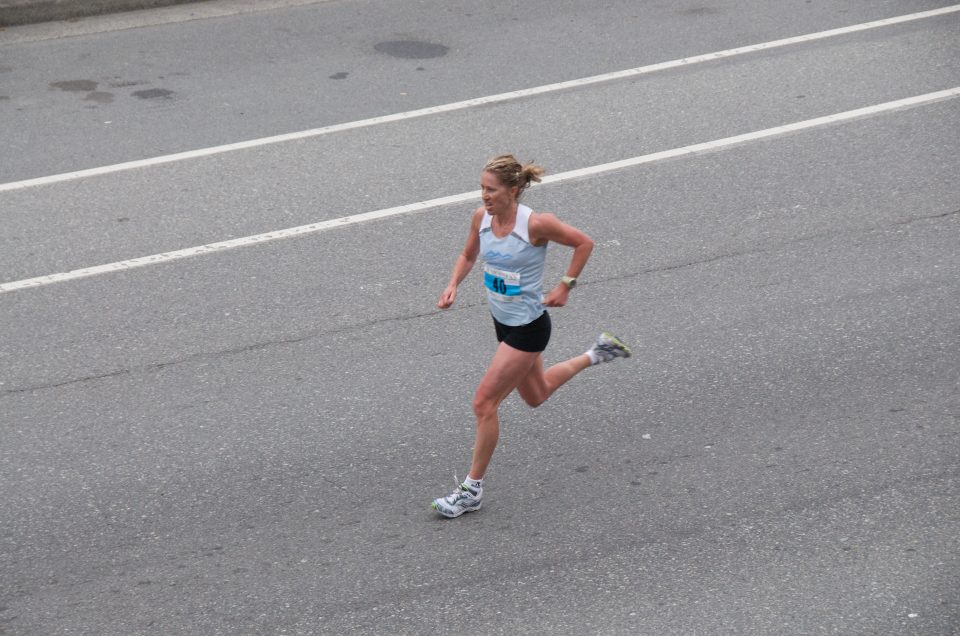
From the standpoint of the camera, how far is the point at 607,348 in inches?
270

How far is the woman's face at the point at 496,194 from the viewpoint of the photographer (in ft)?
19.5

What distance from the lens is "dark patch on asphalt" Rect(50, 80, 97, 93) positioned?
1166cm

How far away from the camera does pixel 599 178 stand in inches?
388

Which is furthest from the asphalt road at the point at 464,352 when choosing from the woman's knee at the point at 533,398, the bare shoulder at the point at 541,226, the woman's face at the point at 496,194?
the woman's face at the point at 496,194

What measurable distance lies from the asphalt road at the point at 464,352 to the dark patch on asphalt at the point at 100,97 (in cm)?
8

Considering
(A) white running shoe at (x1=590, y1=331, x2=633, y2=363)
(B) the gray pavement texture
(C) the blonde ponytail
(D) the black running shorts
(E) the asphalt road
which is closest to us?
(E) the asphalt road

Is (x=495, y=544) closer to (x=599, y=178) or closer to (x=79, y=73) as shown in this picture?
(x=599, y=178)

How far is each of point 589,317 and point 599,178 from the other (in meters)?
2.22

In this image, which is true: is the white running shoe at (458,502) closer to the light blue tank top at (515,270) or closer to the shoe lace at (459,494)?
the shoe lace at (459,494)

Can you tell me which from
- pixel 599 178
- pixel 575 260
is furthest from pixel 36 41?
pixel 575 260

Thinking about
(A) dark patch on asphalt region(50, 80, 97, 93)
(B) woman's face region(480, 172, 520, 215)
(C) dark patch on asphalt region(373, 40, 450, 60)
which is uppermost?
(B) woman's face region(480, 172, 520, 215)

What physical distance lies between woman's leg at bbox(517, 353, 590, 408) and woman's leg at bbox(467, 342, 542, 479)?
0.21 metres

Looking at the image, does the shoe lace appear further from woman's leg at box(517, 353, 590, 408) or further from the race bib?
the race bib

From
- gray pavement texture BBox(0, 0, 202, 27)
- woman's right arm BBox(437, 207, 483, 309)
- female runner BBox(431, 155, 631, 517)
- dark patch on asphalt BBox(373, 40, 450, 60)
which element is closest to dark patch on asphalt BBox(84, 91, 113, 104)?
gray pavement texture BBox(0, 0, 202, 27)
